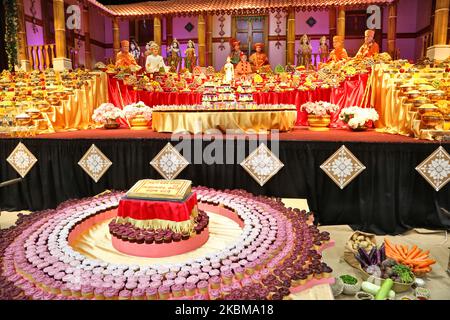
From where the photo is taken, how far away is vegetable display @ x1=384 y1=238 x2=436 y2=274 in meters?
2.64

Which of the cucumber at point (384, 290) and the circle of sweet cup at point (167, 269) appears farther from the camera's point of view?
the cucumber at point (384, 290)

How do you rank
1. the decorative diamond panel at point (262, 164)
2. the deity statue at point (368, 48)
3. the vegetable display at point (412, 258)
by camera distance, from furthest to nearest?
the deity statue at point (368, 48), the decorative diamond panel at point (262, 164), the vegetable display at point (412, 258)

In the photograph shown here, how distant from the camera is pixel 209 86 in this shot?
5473 mm

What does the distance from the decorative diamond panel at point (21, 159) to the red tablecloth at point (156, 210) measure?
2.70 meters

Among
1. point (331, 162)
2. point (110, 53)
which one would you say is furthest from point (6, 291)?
point (110, 53)

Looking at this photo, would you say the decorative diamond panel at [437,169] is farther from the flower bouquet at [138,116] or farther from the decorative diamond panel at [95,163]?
the flower bouquet at [138,116]

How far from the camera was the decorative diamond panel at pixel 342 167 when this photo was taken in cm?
351

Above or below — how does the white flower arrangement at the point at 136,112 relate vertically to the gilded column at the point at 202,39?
below

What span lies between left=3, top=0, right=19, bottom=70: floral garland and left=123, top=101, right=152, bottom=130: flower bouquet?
5.49m

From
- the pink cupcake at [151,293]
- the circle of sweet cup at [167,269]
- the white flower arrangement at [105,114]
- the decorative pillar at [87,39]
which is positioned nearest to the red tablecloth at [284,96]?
the white flower arrangement at [105,114]

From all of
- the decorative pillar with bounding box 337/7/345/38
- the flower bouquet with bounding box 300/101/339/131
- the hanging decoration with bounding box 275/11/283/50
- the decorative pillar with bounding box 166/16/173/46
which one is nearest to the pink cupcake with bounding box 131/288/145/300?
the flower bouquet with bounding box 300/101/339/131

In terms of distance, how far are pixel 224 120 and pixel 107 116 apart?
191 cm

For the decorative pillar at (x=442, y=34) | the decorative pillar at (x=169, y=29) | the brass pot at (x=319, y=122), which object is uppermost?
the decorative pillar at (x=169, y=29)

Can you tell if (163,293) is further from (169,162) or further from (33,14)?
(33,14)
